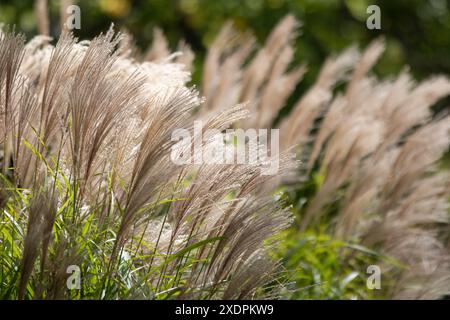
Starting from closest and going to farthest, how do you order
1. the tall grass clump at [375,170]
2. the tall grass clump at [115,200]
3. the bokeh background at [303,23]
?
the tall grass clump at [115,200] → the tall grass clump at [375,170] → the bokeh background at [303,23]

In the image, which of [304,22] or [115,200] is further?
[304,22]

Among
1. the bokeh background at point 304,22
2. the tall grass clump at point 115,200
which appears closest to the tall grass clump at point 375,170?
the tall grass clump at point 115,200

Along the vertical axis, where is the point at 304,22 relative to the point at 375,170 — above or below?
above

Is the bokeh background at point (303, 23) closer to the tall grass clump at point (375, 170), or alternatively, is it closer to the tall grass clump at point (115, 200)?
the tall grass clump at point (375, 170)

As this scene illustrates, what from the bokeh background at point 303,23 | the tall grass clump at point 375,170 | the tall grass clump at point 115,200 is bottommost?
the tall grass clump at point 115,200

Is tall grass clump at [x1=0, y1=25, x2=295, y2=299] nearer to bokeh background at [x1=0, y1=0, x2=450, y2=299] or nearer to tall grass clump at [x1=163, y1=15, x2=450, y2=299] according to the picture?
tall grass clump at [x1=163, y1=15, x2=450, y2=299]

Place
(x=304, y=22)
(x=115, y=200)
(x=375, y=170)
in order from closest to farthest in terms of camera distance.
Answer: (x=115, y=200) < (x=375, y=170) < (x=304, y=22)

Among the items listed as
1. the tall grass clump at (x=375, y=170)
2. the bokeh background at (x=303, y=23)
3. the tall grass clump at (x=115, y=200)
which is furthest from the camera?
the bokeh background at (x=303, y=23)

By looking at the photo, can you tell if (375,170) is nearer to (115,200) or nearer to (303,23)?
(115,200)

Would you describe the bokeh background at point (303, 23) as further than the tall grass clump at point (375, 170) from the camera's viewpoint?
Yes

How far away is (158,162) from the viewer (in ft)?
7.62

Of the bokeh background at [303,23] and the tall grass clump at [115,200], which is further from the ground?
the bokeh background at [303,23]

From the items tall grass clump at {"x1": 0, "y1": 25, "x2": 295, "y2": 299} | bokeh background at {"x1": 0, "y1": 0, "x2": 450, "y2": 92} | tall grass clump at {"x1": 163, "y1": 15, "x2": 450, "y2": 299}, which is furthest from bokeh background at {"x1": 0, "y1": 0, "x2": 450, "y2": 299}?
tall grass clump at {"x1": 0, "y1": 25, "x2": 295, "y2": 299}

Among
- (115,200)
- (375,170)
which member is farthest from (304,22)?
(115,200)
